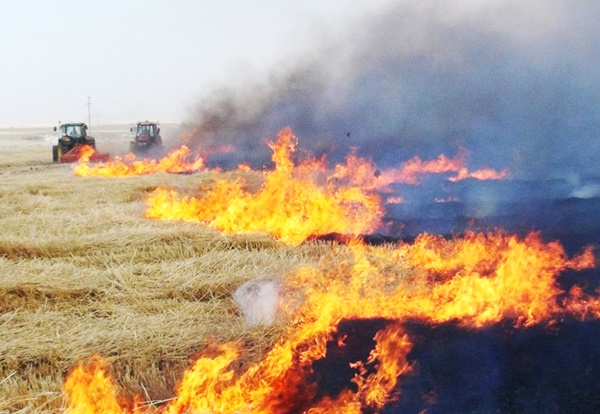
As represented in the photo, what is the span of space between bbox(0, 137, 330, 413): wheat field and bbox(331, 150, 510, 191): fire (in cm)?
758

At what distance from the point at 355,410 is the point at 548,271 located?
145 inches

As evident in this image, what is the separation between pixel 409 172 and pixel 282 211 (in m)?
9.57

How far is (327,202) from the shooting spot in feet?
34.8

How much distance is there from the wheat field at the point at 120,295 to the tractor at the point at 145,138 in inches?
806

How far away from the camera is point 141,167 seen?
2214 centimetres

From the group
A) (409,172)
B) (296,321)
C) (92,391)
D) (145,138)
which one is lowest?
(92,391)

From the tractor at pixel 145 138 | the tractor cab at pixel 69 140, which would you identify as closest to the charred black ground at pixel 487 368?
the tractor cab at pixel 69 140

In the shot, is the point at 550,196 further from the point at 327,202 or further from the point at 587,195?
the point at 327,202

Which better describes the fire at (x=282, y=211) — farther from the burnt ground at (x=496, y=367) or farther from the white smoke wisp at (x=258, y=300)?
the burnt ground at (x=496, y=367)

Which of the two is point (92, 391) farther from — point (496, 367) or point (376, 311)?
point (496, 367)

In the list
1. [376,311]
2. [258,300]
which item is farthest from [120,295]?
[376,311]

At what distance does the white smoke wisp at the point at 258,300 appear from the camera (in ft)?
19.6

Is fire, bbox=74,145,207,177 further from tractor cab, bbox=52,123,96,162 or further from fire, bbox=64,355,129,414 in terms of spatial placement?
fire, bbox=64,355,129,414

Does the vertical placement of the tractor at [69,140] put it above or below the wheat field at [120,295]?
above
